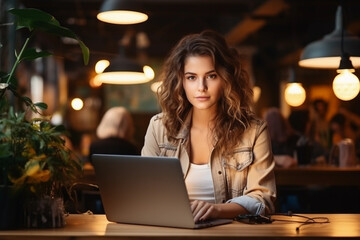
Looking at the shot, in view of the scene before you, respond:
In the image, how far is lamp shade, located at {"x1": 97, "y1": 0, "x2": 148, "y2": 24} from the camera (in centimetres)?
496

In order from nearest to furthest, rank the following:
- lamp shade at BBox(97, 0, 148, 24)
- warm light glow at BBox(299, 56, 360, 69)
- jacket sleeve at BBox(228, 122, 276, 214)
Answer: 1. jacket sleeve at BBox(228, 122, 276, 214)
2. lamp shade at BBox(97, 0, 148, 24)
3. warm light glow at BBox(299, 56, 360, 69)

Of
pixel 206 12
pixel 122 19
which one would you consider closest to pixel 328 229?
pixel 122 19

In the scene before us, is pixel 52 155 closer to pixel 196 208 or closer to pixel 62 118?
pixel 196 208

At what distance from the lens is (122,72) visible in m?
6.79

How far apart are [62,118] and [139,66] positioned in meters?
9.66

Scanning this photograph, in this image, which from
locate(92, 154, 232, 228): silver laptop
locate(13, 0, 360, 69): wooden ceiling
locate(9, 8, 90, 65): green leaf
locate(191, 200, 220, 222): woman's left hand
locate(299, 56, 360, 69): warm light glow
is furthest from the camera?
locate(13, 0, 360, 69): wooden ceiling

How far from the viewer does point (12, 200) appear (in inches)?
102

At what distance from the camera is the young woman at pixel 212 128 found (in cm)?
323

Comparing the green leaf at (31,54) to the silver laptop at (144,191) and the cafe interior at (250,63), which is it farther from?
the silver laptop at (144,191)

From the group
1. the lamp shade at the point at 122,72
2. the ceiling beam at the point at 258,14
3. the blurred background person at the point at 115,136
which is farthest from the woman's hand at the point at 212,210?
the ceiling beam at the point at 258,14

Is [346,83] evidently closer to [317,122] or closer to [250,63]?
[317,122]

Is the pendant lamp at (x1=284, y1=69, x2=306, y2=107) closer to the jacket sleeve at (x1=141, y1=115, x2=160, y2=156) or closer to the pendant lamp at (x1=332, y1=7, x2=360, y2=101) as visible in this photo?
the pendant lamp at (x1=332, y1=7, x2=360, y2=101)

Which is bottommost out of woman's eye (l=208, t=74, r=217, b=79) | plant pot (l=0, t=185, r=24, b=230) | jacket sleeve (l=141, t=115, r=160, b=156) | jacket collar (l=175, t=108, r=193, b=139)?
plant pot (l=0, t=185, r=24, b=230)

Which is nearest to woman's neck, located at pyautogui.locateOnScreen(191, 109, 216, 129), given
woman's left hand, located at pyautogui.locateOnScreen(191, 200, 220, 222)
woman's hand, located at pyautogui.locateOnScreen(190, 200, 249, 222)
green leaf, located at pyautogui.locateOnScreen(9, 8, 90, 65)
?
woman's hand, located at pyautogui.locateOnScreen(190, 200, 249, 222)
